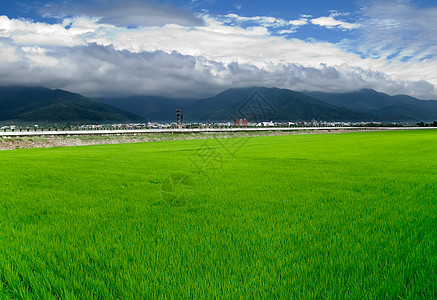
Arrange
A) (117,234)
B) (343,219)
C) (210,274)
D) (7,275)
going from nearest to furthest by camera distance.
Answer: (210,274) < (7,275) < (117,234) < (343,219)

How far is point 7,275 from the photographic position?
4.00 metres

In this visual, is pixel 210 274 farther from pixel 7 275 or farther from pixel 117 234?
pixel 7 275

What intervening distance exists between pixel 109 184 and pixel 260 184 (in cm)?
562

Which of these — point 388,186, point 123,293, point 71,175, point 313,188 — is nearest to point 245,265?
point 123,293

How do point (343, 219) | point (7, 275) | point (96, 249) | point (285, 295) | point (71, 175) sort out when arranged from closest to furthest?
point (285, 295) < point (7, 275) < point (96, 249) < point (343, 219) < point (71, 175)

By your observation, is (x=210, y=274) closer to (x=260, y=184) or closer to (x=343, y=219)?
(x=343, y=219)

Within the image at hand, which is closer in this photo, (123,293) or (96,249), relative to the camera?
(123,293)

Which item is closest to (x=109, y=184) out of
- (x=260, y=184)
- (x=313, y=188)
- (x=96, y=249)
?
(x=260, y=184)

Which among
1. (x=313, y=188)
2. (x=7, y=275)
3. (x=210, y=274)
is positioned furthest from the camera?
(x=313, y=188)

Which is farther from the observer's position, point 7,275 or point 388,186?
point 388,186

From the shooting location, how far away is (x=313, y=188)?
9711 mm

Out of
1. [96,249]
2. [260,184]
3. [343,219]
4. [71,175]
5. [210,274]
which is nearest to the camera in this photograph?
[210,274]

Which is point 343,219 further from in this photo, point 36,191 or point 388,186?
point 36,191

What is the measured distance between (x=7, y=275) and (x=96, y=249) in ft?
3.81
